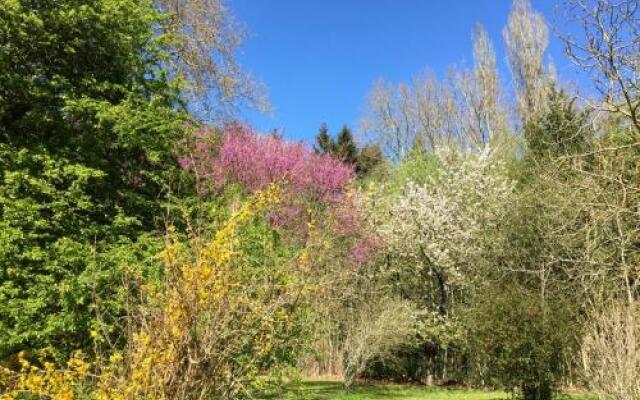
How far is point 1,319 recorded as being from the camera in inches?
270

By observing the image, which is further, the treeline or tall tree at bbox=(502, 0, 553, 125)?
tall tree at bbox=(502, 0, 553, 125)

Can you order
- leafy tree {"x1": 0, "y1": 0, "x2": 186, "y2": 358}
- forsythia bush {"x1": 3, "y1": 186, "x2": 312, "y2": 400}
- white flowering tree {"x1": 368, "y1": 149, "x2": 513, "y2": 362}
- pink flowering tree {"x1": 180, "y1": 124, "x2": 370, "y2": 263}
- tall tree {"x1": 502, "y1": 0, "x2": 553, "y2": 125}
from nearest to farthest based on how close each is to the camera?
1. forsythia bush {"x1": 3, "y1": 186, "x2": 312, "y2": 400}
2. leafy tree {"x1": 0, "y1": 0, "x2": 186, "y2": 358}
3. white flowering tree {"x1": 368, "y1": 149, "x2": 513, "y2": 362}
4. pink flowering tree {"x1": 180, "y1": 124, "x2": 370, "y2": 263}
5. tall tree {"x1": 502, "y1": 0, "x2": 553, "y2": 125}

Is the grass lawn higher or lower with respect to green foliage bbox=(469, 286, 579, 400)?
lower

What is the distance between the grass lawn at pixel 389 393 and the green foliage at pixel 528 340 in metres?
1.69

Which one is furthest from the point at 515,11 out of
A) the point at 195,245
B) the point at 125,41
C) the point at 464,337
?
the point at 195,245

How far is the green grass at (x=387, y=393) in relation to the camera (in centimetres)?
1311

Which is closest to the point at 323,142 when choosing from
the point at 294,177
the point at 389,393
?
the point at 294,177

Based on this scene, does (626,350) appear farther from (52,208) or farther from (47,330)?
(52,208)

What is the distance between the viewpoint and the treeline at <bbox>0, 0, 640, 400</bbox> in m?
3.71

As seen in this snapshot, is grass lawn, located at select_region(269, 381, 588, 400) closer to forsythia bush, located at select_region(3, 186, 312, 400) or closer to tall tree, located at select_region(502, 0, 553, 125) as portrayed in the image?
forsythia bush, located at select_region(3, 186, 312, 400)

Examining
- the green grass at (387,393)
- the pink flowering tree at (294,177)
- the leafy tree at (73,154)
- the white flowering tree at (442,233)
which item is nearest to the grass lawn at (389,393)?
the green grass at (387,393)

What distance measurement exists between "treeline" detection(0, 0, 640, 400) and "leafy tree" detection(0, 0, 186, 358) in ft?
0.10

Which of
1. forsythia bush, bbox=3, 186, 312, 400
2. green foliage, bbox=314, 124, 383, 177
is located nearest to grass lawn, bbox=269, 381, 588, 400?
forsythia bush, bbox=3, 186, 312, 400

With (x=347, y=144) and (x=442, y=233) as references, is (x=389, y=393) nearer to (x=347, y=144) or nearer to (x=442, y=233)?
(x=442, y=233)
